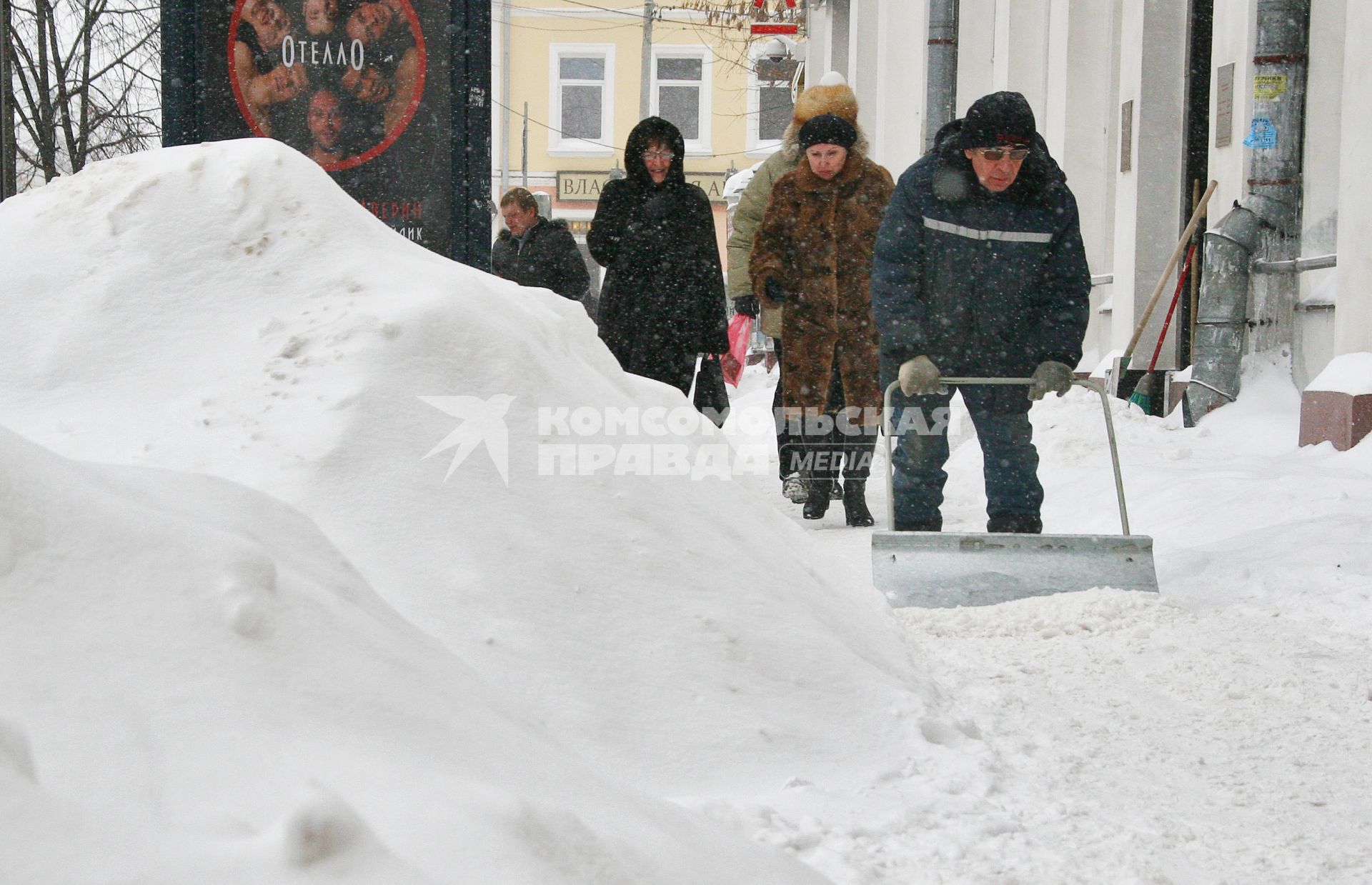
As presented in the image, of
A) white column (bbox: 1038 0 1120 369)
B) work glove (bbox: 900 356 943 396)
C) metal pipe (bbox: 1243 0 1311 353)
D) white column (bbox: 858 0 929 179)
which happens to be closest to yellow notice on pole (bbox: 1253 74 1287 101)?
metal pipe (bbox: 1243 0 1311 353)

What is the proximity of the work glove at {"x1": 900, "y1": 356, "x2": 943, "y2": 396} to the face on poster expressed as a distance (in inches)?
80.4

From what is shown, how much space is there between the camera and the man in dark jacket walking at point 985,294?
5.21m

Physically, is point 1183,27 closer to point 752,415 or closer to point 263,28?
point 752,415

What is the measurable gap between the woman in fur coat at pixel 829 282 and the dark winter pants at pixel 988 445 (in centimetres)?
119

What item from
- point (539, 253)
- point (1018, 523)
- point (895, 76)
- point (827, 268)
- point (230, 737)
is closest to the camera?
point (230, 737)

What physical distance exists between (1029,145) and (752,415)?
8.17m

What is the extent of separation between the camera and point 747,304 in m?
7.32

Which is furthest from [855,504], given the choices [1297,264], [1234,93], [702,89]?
[702,89]

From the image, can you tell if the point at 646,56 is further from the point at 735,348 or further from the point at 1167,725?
the point at 1167,725

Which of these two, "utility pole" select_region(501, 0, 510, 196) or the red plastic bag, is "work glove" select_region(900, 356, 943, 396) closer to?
the red plastic bag

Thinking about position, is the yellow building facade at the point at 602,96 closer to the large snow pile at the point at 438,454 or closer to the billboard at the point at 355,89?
the billboard at the point at 355,89

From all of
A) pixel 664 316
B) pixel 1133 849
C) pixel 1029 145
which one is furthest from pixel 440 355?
pixel 664 316

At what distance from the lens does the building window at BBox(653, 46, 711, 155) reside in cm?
3547

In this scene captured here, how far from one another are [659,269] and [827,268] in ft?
3.11
